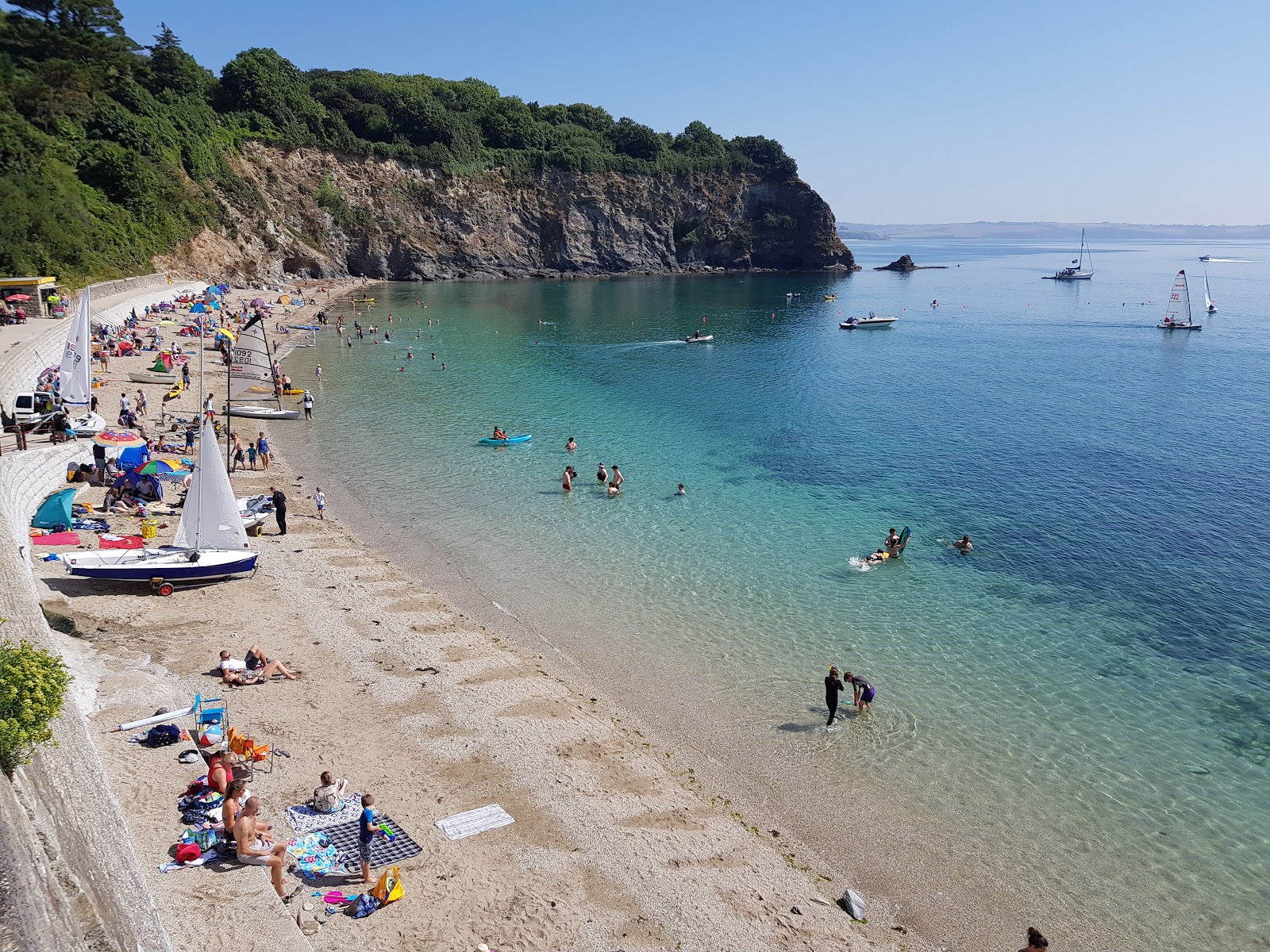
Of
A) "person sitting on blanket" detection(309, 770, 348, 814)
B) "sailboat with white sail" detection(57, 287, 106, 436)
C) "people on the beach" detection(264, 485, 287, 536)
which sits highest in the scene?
"sailboat with white sail" detection(57, 287, 106, 436)

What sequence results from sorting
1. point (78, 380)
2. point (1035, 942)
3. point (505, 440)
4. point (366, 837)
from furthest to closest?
point (505, 440)
point (78, 380)
point (366, 837)
point (1035, 942)

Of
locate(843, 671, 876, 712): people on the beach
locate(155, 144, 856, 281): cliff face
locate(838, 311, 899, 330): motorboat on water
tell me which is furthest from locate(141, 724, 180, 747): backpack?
locate(838, 311, 899, 330): motorboat on water

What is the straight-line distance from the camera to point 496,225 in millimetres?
134125

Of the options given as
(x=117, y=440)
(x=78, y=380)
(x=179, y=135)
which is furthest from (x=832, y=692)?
(x=179, y=135)

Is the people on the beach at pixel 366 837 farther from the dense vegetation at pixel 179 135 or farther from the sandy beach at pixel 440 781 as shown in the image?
the dense vegetation at pixel 179 135

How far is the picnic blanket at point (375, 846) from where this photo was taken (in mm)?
13344

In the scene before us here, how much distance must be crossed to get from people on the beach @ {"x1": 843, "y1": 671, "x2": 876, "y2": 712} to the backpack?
14410mm

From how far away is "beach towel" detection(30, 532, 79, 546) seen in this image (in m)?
23.8

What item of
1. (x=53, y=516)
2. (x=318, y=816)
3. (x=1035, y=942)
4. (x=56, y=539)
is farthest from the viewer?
(x=53, y=516)

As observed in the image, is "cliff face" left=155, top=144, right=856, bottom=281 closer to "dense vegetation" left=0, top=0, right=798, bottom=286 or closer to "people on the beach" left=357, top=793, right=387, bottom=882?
"dense vegetation" left=0, top=0, right=798, bottom=286

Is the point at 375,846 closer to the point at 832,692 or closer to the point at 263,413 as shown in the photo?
the point at 832,692

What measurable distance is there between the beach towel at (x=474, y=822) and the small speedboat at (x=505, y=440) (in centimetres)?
2769

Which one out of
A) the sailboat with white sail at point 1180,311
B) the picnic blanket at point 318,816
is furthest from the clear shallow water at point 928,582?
the sailboat with white sail at point 1180,311

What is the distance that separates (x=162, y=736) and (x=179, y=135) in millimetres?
94063
